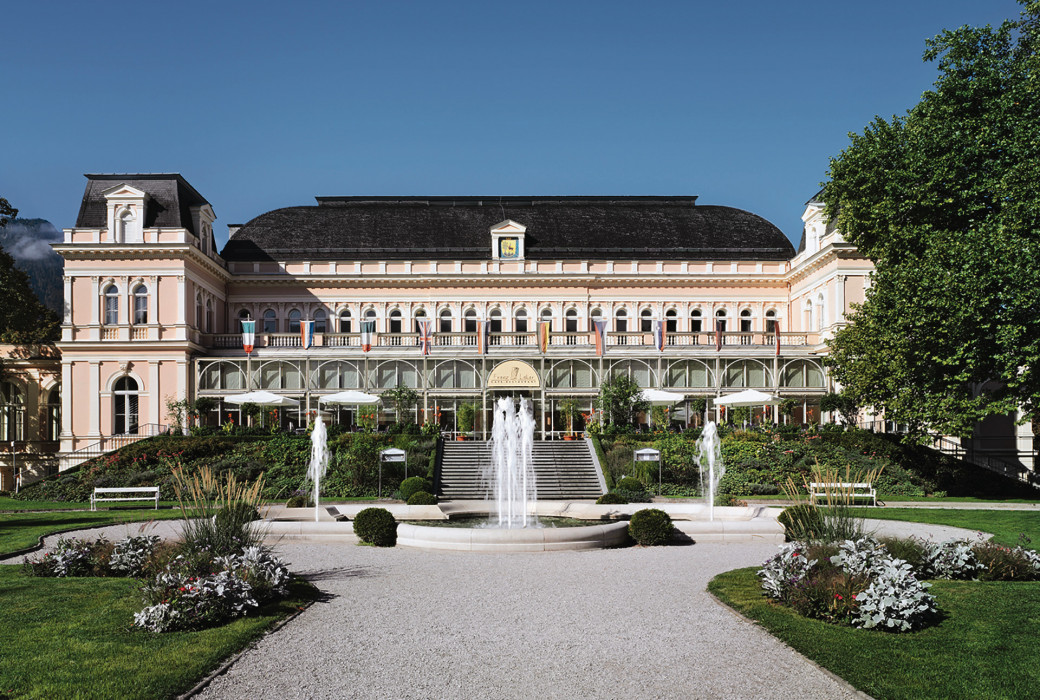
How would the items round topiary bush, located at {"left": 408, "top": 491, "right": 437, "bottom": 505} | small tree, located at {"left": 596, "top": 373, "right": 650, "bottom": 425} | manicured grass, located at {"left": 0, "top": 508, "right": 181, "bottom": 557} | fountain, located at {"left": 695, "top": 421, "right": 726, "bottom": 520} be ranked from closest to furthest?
manicured grass, located at {"left": 0, "top": 508, "right": 181, "bottom": 557}, round topiary bush, located at {"left": 408, "top": 491, "right": 437, "bottom": 505}, fountain, located at {"left": 695, "top": 421, "right": 726, "bottom": 520}, small tree, located at {"left": 596, "top": 373, "right": 650, "bottom": 425}

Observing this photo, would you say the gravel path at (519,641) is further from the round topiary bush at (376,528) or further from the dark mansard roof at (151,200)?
the dark mansard roof at (151,200)

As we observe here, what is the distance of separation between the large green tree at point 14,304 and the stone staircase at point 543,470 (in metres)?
23.3

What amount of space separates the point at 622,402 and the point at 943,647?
31.9 meters

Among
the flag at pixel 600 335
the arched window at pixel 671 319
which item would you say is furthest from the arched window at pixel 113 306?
the arched window at pixel 671 319

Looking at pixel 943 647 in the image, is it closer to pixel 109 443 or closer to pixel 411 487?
pixel 411 487

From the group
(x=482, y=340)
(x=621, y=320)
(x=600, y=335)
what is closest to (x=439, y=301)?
(x=482, y=340)

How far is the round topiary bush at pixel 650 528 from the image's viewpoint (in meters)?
19.9

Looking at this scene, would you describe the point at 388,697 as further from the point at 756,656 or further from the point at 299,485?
the point at 299,485

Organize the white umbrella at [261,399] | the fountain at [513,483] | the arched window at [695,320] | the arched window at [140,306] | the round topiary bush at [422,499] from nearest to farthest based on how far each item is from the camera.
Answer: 1. the fountain at [513,483]
2. the round topiary bush at [422,499]
3. the white umbrella at [261,399]
4. the arched window at [140,306]
5. the arched window at [695,320]

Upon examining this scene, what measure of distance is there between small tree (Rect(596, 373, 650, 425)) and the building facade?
11.9 feet

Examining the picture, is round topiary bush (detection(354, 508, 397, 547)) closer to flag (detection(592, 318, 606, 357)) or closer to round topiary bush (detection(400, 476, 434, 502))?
round topiary bush (detection(400, 476, 434, 502))

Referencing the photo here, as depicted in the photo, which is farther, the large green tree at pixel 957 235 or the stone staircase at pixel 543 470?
the stone staircase at pixel 543 470

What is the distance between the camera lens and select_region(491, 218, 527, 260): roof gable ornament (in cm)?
5591

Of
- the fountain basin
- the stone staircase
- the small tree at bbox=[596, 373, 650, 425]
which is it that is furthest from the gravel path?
the small tree at bbox=[596, 373, 650, 425]
